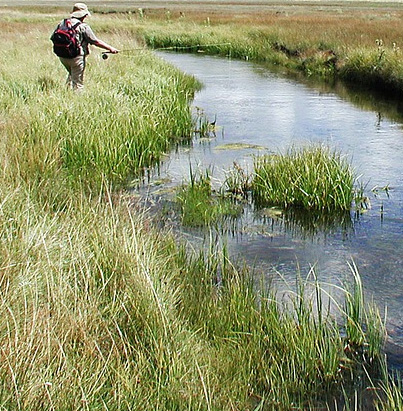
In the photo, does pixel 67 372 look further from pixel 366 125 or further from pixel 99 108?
pixel 366 125

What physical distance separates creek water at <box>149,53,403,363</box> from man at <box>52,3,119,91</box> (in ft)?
6.66

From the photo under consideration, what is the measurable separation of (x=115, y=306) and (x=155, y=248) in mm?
1260

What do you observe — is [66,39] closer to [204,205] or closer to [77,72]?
[77,72]

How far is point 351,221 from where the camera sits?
7426 mm

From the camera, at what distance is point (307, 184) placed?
7.74m

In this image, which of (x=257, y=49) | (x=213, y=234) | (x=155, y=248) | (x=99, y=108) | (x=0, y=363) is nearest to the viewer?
(x=0, y=363)

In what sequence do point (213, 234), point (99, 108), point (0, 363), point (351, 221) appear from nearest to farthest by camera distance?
1. point (0, 363)
2. point (213, 234)
3. point (351, 221)
4. point (99, 108)

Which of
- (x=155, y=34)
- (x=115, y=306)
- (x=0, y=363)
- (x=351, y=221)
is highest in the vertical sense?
(x=0, y=363)

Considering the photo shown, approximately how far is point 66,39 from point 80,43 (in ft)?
1.06

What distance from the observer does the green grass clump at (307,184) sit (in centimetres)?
768

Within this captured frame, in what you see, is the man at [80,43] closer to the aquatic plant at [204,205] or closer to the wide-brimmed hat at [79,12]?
the wide-brimmed hat at [79,12]

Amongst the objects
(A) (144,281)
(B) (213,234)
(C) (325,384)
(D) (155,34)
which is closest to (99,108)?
(B) (213,234)

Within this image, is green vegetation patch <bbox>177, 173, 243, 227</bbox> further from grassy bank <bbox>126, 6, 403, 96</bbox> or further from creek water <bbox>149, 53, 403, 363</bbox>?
grassy bank <bbox>126, 6, 403, 96</bbox>

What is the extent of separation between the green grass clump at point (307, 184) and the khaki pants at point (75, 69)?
4081 mm
